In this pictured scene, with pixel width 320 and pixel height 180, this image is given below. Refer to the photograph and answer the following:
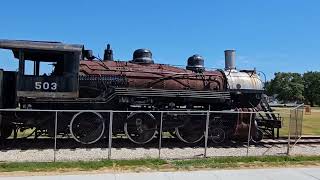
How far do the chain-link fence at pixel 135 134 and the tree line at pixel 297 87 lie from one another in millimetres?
116774

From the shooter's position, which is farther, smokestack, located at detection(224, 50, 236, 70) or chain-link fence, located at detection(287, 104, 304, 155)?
smokestack, located at detection(224, 50, 236, 70)

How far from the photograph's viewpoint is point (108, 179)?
9453mm

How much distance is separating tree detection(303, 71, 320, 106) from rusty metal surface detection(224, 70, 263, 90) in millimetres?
116057

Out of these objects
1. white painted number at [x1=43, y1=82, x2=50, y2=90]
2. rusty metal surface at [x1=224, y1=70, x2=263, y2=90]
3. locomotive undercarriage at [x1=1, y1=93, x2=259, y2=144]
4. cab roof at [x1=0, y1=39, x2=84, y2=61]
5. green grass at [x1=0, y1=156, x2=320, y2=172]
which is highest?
cab roof at [x1=0, y1=39, x2=84, y2=61]

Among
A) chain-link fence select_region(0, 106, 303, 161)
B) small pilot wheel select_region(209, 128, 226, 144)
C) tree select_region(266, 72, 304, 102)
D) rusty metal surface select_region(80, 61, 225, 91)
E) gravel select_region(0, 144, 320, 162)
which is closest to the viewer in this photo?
gravel select_region(0, 144, 320, 162)

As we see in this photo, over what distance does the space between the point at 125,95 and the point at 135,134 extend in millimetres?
1281

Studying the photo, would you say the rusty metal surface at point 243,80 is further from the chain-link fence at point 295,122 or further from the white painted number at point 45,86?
the white painted number at point 45,86

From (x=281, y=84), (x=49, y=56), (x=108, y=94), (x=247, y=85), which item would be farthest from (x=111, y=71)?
(x=281, y=84)

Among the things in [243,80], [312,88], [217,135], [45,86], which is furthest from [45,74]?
[312,88]

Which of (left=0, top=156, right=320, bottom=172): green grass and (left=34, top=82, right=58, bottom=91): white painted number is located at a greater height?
(left=34, top=82, right=58, bottom=91): white painted number

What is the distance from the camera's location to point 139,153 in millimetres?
13922

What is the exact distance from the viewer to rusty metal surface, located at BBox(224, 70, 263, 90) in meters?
17.5

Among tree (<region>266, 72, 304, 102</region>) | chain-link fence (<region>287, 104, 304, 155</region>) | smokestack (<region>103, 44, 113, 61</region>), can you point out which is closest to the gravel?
Result: chain-link fence (<region>287, 104, 304, 155</region>)

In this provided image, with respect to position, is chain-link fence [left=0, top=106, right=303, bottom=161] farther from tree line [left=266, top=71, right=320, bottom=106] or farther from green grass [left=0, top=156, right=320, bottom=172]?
tree line [left=266, top=71, right=320, bottom=106]
